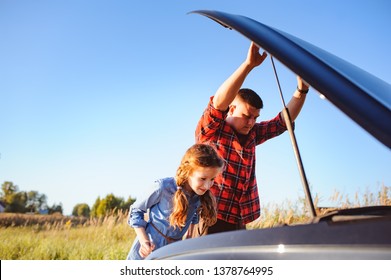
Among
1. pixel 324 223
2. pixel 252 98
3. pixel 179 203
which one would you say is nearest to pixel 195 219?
pixel 179 203

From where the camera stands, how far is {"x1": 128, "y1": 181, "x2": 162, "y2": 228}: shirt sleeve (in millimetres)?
1840

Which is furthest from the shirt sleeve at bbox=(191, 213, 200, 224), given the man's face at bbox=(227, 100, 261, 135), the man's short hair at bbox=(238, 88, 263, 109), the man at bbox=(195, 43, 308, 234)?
the man's short hair at bbox=(238, 88, 263, 109)

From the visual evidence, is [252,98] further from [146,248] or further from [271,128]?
[146,248]

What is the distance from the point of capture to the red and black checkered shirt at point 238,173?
2.21 metres

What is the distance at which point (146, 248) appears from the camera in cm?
172

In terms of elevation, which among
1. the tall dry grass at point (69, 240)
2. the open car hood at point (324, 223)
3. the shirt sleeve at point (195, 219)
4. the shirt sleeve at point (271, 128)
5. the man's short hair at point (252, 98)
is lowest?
the tall dry grass at point (69, 240)

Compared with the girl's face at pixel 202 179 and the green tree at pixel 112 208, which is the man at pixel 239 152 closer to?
the girl's face at pixel 202 179

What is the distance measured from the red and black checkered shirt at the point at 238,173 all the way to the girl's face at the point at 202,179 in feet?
0.95

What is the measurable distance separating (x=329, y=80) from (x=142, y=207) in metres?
1.35

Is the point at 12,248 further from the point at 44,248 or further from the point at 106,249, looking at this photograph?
the point at 106,249

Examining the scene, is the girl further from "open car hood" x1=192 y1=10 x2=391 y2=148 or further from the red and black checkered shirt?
"open car hood" x1=192 y1=10 x2=391 y2=148

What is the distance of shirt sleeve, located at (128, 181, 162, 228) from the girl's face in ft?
0.58

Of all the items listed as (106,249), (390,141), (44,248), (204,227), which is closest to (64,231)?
(44,248)

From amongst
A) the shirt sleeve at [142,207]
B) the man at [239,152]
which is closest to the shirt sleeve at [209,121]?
the man at [239,152]
